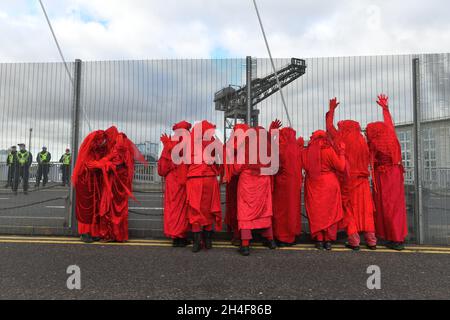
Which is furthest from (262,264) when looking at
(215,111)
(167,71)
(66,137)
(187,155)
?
(66,137)

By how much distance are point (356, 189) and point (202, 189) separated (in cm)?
228

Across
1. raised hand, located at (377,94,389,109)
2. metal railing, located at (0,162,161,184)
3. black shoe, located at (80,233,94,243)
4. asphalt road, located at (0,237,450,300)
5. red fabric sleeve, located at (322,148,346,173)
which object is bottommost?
asphalt road, located at (0,237,450,300)

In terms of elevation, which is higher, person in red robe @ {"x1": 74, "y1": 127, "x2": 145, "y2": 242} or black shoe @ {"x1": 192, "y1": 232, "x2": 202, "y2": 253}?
person in red robe @ {"x1": 74, "y1": 127, "x2": 145, "y2": 242}

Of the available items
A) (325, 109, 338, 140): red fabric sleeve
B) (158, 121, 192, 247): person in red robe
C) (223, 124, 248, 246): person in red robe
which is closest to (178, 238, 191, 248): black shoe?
(158, 121, 192, 247): person in red robe

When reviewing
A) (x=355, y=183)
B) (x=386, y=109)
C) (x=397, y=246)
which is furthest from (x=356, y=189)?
(x=386, y=109)

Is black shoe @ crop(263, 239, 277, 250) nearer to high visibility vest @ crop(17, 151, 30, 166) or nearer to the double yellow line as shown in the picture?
the double yellow line

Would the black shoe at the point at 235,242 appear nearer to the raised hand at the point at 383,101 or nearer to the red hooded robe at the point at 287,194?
the red hooded robe at the point at 287,194

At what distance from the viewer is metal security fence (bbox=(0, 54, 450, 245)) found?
5262 mm

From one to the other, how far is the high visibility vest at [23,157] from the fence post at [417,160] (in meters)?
6.53

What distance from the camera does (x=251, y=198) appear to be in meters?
4.57

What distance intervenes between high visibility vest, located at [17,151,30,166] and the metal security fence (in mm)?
176

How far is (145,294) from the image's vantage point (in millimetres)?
3051
